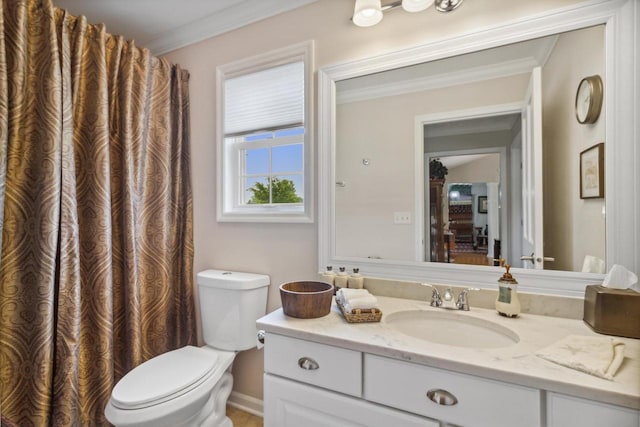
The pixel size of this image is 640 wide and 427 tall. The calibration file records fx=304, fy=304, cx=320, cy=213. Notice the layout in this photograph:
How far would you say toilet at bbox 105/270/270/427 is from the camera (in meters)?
1.22

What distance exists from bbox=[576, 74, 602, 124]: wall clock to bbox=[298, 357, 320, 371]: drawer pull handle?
4.32ft

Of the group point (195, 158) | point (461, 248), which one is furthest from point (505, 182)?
point (195, 158)

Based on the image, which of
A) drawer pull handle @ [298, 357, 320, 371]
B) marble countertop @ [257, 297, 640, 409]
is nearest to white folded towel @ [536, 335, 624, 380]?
marble countertop @ [257, 297, 640, 409]

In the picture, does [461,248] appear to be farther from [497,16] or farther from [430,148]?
[497,16]

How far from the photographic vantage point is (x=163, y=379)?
135cm

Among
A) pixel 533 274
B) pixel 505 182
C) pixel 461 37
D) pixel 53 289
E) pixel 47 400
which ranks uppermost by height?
pixel 461 37

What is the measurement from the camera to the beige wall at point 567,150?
111 centimetres

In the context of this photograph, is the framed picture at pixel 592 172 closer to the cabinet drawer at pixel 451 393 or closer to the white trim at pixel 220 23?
the cabinet drawer at pixel 451 393

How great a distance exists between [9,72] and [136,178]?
2.18 feet

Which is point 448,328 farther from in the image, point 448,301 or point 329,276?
point 329,276

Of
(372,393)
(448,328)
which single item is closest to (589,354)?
(448,328)

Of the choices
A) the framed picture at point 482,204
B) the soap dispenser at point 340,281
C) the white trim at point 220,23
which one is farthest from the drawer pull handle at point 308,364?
the white trim at point 220,23

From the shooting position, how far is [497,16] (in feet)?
4.11

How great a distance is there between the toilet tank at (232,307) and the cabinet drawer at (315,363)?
0.58 meters
